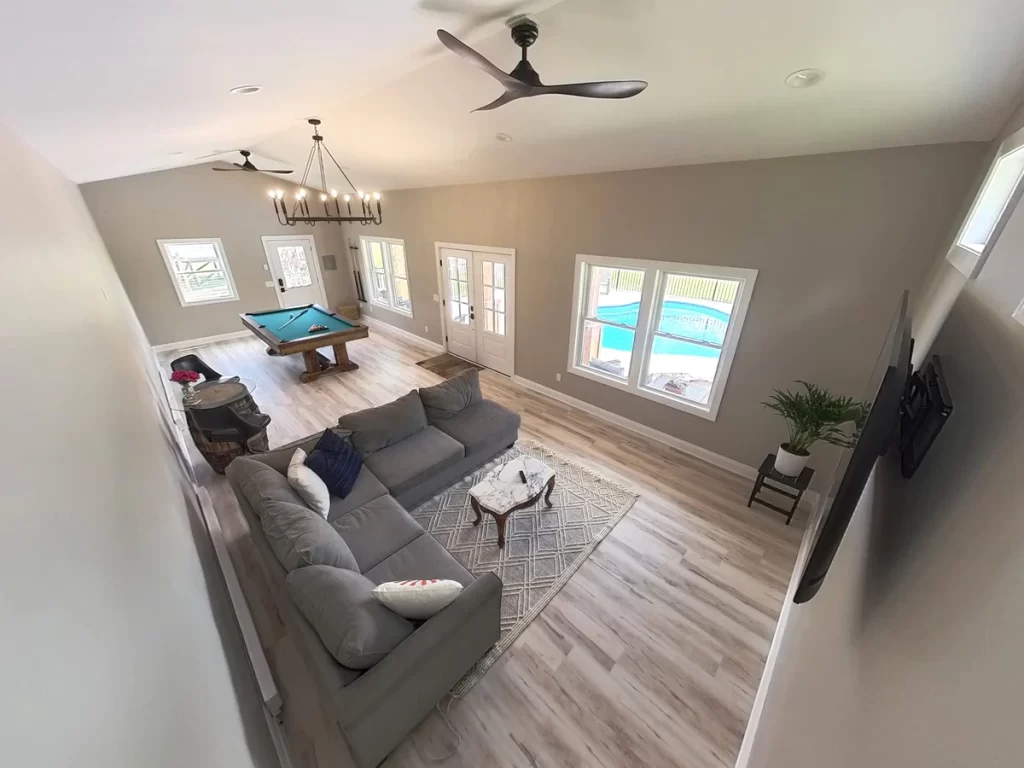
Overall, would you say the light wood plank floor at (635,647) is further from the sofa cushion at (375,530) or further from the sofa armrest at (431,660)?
the sofa cushion at (375,530)

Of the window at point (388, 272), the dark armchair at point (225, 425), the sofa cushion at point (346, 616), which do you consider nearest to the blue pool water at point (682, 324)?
the sofa cushion at point (346, 616)

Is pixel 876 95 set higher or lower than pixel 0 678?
higher

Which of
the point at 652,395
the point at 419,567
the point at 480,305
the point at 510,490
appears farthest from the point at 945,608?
the point at 480,305

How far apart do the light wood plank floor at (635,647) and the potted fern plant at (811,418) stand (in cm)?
58

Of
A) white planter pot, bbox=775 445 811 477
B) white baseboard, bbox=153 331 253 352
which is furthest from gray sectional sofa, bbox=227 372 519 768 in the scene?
white baseboard, bbox=153 331 253 352

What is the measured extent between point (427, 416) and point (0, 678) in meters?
3.14

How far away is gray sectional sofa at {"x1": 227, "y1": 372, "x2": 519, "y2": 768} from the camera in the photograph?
1.59 m

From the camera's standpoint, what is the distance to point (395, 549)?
7.76ft

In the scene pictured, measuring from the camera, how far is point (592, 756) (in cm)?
183

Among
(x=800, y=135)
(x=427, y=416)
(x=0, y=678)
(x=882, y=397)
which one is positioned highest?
(x=800, y=135)

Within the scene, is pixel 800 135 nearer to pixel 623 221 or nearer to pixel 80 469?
pixel 623 221

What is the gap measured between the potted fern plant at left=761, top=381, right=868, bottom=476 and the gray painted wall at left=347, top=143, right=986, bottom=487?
21cm

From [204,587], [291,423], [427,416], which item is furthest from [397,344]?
[204,587]

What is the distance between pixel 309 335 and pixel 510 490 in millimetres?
4143
